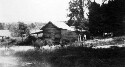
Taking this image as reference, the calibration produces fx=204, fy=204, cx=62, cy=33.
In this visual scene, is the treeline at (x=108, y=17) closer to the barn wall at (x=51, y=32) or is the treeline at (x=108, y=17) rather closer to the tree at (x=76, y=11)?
the barn wall at (x=51, y=32)

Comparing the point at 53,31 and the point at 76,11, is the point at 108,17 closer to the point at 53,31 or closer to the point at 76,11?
the point at 53,31

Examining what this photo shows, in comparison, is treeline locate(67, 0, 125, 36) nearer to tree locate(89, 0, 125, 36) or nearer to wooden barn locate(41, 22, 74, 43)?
tree locate(89, 0, 125, 36)

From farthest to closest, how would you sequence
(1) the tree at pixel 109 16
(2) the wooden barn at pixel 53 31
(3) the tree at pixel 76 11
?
(3) the tree at pixel 76 11 < (2) the wooden barn at pixel 53 31 < (1) the tree at pixel 109 16

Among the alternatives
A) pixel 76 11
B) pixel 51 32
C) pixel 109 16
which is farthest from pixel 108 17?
pixel 76 11

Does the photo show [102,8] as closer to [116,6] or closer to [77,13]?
[116,6]

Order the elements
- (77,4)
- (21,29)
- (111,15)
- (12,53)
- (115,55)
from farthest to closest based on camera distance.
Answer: (77,4)
(21,29)
(12,53)
(115,55)
(111,15)

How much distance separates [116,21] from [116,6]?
0.93 meters

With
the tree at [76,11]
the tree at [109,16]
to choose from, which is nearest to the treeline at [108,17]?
the tree at [109,16]

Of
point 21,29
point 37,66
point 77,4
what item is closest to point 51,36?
point 21,29

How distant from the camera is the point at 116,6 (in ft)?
41.5

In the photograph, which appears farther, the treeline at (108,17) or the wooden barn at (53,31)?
the wooden barn at (53,31)

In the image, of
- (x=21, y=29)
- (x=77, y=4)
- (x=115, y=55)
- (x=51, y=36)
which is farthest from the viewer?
(x=77, y=4)

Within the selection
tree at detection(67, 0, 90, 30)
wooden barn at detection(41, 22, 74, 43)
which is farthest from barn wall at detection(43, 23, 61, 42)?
tree at detection(67, 0, 90, 30)

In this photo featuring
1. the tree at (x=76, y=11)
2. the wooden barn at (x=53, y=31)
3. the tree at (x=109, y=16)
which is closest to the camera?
the tree at (x=109, y=16)
